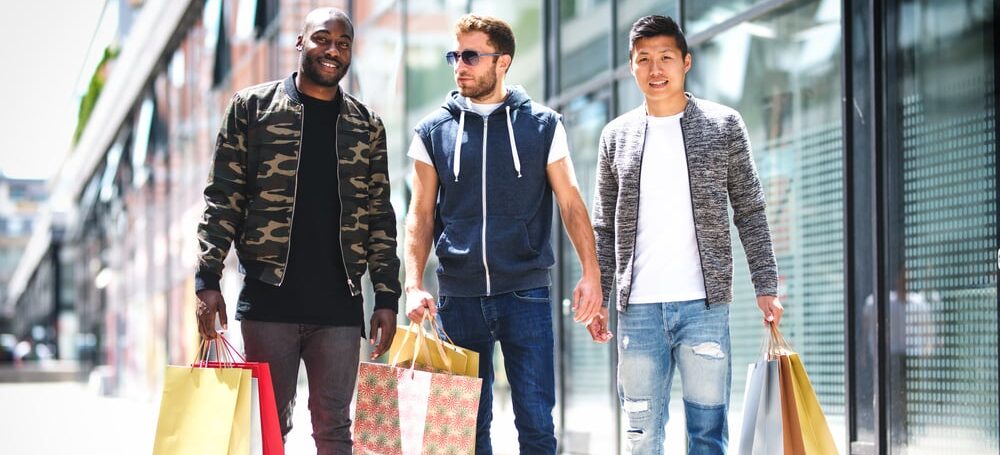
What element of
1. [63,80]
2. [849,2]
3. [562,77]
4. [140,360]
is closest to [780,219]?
[849,2]

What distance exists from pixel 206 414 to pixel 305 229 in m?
0.69

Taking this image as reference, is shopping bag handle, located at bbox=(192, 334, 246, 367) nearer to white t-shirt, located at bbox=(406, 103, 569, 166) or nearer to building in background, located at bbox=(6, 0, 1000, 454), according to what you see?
white t-shirt, located at bbox=(406, 103, 569, 166)

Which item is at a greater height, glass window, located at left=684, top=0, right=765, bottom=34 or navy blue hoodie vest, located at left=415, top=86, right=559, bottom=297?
Result: glass window, located at left=684, top=0, right=765, bottom=34

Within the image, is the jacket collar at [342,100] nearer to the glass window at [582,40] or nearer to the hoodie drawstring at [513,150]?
the hoodie drawstring at [513,150]

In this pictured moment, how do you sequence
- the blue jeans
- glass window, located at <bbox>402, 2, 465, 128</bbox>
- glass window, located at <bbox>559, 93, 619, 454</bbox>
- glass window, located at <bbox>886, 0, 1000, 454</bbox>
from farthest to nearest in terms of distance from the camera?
glass window, located at <bbox>402, 2, 465, 128</bbox>
glass window, located at <bbox>559, 93, 619, 454</bbox>
glass window, located at <bbox>886, 0, 1000, 454</bbox>
the blue jeans

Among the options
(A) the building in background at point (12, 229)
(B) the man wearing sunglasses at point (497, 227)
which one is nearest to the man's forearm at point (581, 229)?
(B) the man wearing sunglasses at point (497, 227)

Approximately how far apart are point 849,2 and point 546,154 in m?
2.37

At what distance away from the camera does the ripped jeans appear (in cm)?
385

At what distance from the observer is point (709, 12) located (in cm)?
702

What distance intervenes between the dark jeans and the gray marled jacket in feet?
3.08

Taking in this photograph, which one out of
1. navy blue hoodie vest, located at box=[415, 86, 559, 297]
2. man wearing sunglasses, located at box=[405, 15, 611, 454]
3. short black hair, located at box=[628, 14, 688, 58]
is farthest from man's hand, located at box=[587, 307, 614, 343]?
short black hair, located at box=[628, 14, 688, 58]

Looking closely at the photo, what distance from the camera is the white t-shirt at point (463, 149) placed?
4109 millimetres

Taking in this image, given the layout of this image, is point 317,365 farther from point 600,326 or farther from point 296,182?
point 600,326

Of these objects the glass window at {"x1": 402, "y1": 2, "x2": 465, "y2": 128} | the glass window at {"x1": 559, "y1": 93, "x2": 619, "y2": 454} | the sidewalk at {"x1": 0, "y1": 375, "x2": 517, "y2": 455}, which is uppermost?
the glass window at {"x1": 402, "y1": 2, "x2": 465, "y2": 128}
